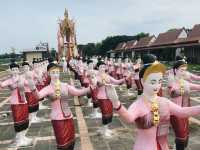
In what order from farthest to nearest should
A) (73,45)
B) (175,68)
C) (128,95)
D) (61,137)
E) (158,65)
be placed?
(73,45) < (128,95) < (175,68) < (61,137) < (158,65)

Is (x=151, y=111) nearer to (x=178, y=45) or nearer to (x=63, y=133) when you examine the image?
(x=63, y=133)

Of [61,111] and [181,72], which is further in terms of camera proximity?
[181,72]

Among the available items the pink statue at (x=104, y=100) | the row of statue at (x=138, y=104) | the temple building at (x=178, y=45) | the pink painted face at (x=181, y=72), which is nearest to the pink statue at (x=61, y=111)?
the row of statue at (x=138, y=104)

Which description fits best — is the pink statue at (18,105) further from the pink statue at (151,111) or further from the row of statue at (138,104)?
the pink statue at (151,111)

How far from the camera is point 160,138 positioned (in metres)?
4.44

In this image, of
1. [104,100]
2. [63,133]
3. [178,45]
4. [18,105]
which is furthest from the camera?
[178,45]

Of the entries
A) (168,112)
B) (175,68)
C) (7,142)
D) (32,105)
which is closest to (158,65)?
(168,112)

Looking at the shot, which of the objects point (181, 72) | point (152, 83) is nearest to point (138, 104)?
point (152, 83)

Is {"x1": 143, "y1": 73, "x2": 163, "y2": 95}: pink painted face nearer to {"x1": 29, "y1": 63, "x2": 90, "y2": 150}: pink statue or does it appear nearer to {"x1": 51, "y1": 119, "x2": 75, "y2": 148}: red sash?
{"x1": 29, "y1": 63, "x2": 90, "y2": 150}: pink statue

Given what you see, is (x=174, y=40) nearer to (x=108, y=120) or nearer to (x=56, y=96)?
(x=108, y=120)

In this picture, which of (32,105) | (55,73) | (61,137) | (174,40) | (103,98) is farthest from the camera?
(174,40)

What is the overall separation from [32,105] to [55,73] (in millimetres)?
5118

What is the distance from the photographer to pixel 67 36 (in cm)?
5647

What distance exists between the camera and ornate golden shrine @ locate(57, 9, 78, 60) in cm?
5557
